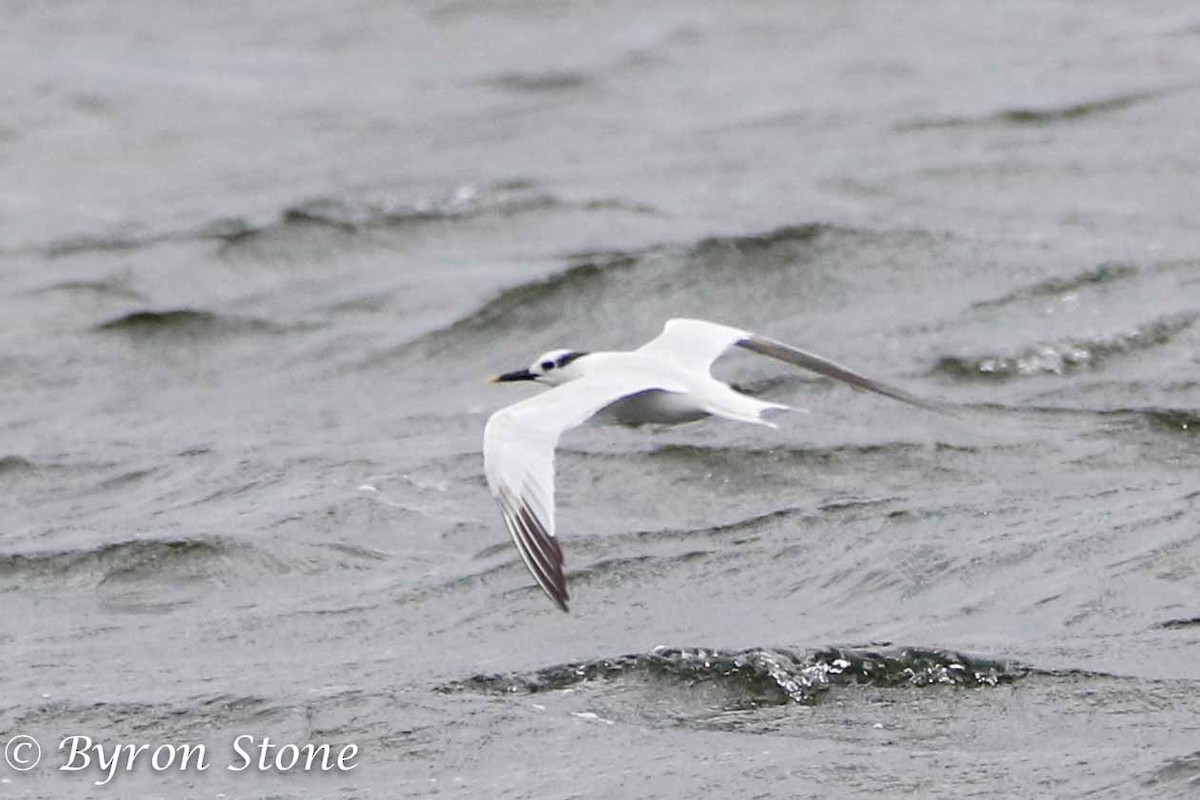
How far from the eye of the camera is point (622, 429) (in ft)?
35.0

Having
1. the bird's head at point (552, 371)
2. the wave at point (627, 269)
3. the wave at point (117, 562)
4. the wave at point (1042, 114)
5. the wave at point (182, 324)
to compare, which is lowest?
the wave at point (182, 324)

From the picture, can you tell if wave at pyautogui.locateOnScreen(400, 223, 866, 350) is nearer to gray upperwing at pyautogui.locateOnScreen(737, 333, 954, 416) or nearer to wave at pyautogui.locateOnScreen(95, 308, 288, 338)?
wave at pyautogui.locateOnScreen(95, 308, 288, 338)

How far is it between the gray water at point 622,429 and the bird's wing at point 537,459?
605 mm

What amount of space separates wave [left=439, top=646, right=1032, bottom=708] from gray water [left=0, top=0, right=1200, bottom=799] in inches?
0.7

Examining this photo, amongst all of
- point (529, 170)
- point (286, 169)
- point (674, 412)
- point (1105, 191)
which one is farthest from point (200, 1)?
point (674, 412)

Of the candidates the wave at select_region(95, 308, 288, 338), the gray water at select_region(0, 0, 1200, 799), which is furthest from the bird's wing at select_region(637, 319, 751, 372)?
the wave at select_region(95, 308, 288, 338)

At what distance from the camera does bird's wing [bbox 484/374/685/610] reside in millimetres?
7082

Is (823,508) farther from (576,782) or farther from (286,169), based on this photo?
(286,169)

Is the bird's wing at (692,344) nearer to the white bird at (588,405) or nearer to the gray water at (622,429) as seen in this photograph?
the white bird at (588,405)

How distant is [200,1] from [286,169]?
19.8ft

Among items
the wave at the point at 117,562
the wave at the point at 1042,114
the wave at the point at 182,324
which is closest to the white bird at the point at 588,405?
the wave at the point at 117,562

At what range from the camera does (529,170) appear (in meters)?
15.8

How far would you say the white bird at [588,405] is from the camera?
7211mm

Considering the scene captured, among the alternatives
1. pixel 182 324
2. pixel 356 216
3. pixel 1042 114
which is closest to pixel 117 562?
pixel 182 324
